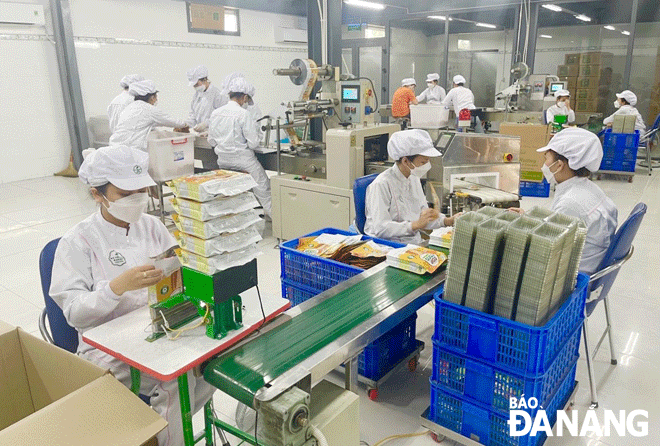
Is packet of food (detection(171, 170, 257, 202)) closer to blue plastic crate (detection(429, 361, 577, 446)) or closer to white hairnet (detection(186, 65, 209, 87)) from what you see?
blue plastic crate (detection(429, 361, 577, 446))

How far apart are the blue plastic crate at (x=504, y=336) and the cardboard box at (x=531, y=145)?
4.38 m

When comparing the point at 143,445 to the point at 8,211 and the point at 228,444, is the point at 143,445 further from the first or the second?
the point at 8,211

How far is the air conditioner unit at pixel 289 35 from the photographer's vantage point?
30.1 ft

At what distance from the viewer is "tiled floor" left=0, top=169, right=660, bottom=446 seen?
86.3 inches

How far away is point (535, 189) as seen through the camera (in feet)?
19.7

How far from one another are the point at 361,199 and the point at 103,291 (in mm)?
1605

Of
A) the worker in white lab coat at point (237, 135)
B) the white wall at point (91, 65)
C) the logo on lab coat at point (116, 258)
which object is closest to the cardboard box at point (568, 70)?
the white wall at point (91, 65)

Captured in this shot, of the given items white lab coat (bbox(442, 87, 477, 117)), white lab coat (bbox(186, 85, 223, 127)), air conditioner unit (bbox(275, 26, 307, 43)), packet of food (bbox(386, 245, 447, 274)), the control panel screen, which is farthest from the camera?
air conditioner unit (bbox(275, 26, 307, 43))

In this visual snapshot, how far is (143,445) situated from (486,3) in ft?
30.7

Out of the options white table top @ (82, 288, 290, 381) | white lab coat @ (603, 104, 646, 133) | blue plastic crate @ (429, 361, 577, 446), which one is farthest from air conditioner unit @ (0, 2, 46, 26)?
white lab coat @ (603, 104, 646, 133)

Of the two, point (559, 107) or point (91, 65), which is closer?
point (91, 65)

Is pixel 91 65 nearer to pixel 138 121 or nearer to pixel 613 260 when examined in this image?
pixel 138 121

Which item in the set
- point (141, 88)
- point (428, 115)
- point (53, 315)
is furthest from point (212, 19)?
point (53, 315)

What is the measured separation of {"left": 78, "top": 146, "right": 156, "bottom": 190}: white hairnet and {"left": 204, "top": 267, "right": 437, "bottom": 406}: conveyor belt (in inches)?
27.3
